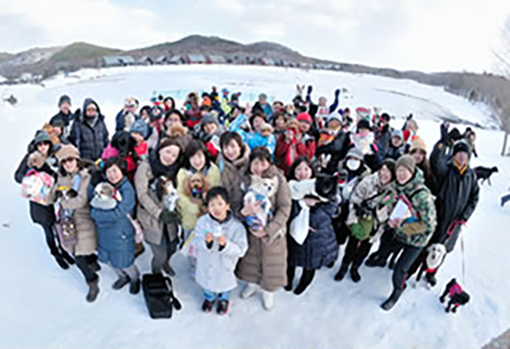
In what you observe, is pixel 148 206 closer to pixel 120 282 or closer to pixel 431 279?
pixel 120 282

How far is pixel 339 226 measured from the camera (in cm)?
362

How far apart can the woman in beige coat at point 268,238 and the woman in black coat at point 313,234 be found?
161 mm

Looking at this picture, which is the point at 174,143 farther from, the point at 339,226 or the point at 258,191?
the point at 339,226

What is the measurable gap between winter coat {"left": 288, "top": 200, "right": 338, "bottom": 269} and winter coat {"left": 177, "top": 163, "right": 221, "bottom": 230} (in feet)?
2.57

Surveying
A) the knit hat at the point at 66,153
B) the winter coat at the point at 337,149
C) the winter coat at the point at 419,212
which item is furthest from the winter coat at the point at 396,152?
the knit hat at the point at 66,153

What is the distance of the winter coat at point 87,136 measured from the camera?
4.58m

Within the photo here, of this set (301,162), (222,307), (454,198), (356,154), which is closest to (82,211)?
(222,307)

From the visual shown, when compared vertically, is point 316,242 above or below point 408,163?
below

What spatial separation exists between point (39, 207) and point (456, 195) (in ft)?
13.5

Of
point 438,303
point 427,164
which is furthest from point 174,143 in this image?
point 438,303

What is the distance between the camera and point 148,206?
2717 mm

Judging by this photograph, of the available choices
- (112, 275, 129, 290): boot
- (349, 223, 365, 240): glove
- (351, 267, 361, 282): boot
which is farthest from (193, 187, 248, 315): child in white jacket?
(351, 267, 361, 282): boot

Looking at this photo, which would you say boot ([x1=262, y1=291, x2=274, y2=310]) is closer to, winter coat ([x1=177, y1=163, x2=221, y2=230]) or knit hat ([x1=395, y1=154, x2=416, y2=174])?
winter coat ([x1=177, y1=163, x2=221, y2=230])

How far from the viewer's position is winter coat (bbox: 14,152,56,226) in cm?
300
